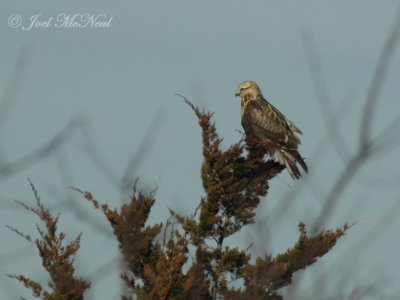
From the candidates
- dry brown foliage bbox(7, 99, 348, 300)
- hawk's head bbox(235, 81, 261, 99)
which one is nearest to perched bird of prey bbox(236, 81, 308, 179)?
hawk's head bbox(235, 81, 261, 99)

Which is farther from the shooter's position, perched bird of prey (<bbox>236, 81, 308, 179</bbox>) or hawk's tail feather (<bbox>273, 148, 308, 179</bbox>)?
perched bird of prey (<bbox>236, 81, 308, 179</bbox>)

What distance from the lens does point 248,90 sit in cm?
1784

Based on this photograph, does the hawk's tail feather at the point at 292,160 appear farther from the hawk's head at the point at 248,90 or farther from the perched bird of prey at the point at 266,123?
the hawk's head at the point at 248,90

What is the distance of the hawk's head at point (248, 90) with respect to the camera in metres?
17.8

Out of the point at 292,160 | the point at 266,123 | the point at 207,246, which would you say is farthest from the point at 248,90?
the point at 207,246

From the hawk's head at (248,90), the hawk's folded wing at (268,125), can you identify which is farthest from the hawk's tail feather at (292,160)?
the hawk's head at (248,90)

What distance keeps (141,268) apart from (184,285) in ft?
3.15

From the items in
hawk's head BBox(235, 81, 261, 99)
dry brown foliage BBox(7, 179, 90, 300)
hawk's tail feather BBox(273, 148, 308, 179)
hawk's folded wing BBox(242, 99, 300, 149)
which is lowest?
dry brown foliage BBox(7, 179, 90, 300)

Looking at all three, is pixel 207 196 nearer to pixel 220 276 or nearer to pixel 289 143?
pixel 220 276

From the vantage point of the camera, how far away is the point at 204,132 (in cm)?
1146

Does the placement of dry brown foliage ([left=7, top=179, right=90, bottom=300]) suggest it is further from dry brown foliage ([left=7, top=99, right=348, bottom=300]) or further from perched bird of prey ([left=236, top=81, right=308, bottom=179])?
perched bird of prey ([left=236, top=81, right=308, bottom=179])

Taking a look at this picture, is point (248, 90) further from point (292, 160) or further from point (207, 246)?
point (207, 246)

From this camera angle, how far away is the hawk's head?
17.8m

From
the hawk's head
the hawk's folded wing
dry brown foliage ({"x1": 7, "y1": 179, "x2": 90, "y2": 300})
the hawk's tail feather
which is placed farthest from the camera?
the hawk's head
